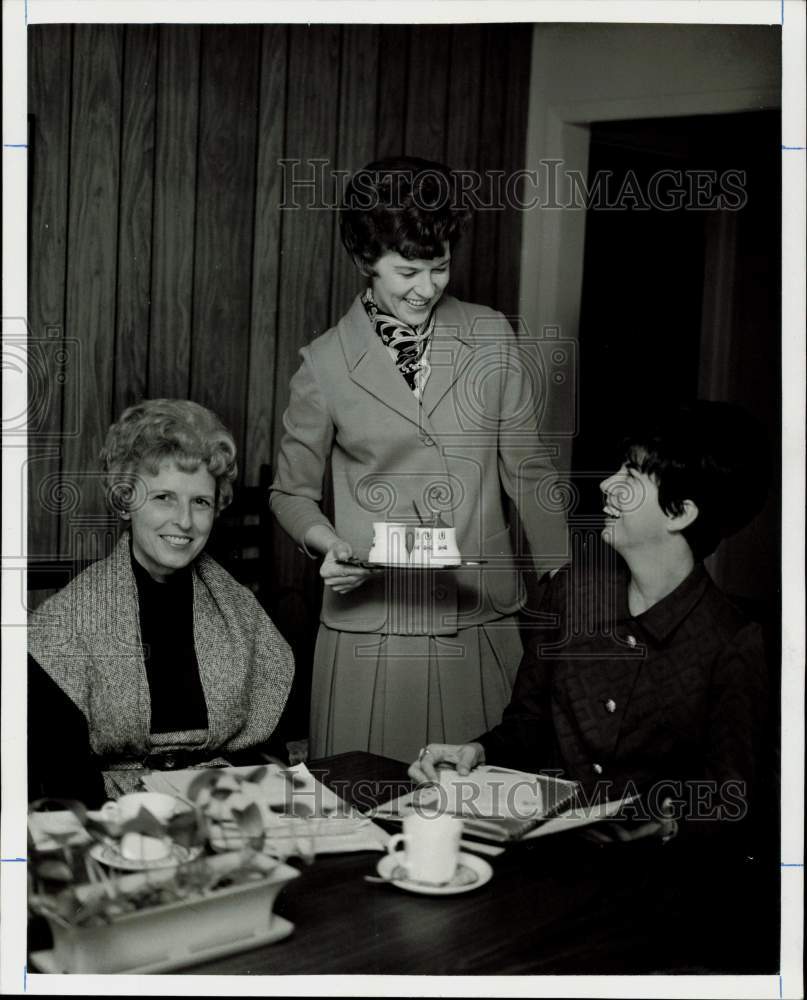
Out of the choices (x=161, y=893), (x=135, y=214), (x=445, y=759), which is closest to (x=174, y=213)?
(x=135, y=214)

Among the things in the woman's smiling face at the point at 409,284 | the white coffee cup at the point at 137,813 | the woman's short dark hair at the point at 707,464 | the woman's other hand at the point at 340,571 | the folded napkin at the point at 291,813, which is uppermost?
the woman's smiling face at the point at 409,284

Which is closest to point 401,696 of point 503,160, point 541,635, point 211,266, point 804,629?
point 541,635

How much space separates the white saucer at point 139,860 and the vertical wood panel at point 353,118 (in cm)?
102

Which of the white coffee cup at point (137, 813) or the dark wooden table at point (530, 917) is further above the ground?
the white coffee cup at point (137, 813)

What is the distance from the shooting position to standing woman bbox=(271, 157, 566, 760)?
1879 mm

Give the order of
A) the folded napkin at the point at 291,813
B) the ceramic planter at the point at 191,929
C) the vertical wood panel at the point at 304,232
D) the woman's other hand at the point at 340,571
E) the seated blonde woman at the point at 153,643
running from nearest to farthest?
the ceramic planter at the point at 191,929
the folded napkin at the point at 291,813
the seated blonde woman at the point at 153,643
the woman's other hand at the point at 340,571
the vertical wood panel at the point at 304,232

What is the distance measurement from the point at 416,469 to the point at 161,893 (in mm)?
852

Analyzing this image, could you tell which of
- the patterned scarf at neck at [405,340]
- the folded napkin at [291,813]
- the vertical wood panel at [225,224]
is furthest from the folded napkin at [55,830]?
the patterned scarf at neck at [405,340]

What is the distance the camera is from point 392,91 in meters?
2.12

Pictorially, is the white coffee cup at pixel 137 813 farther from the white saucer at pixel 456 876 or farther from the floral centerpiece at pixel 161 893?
the white saucer at pixel 456 876

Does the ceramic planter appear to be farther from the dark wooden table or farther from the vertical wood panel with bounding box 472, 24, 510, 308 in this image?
the vertical wood panel with bounding box 472, 24, 510, 308

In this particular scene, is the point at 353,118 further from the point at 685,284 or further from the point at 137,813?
the point at 137,813

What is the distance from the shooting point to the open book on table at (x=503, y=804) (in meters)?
1.44

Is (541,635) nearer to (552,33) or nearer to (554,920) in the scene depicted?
(554,920)
